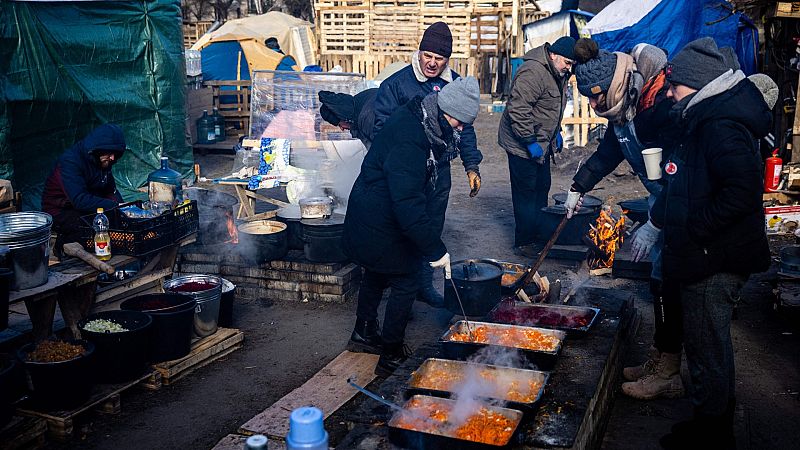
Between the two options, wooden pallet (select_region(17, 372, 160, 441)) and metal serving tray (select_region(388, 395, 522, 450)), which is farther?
wooden pallet (select_region(17, 372, 160, 441))

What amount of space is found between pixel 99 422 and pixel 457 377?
2665 millimetres

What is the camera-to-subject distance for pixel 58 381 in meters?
4.69

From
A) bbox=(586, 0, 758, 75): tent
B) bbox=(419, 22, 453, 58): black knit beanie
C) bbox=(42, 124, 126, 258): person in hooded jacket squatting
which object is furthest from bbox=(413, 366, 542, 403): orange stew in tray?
bbox=(586, 0, 758, 75): tent

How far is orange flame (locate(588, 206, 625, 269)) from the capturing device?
820 cm

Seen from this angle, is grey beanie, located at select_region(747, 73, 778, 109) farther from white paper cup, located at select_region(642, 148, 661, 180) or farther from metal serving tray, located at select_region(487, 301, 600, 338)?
metal serving tray, located at select_region(487, 301, 600, 338)

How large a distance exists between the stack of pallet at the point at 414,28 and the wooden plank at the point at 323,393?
58.3ft

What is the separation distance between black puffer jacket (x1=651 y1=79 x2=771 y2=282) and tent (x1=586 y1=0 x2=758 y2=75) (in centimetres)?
914

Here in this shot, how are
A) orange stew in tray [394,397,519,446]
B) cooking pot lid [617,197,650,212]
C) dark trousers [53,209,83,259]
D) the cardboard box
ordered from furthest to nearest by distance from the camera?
1. the cardboard box
2. cooking pot lid [617,197,650,212]
3. dark trousers [53,209,83,259]
4. orange stew in tray [394,397,519,446]

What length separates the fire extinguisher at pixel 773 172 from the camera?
986 centimetres

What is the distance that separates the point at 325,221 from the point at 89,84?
6.33 m

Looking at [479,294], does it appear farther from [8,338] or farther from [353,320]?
[8,338]

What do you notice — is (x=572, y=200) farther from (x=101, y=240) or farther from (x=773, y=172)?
(x=773, y=172)

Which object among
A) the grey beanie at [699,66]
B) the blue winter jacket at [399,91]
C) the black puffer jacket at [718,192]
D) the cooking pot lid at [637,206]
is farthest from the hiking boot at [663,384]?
the cooking pot lid at [637,206]

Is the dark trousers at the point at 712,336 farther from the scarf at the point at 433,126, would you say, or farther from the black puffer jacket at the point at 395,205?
the scarf at the point at 433,126
